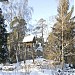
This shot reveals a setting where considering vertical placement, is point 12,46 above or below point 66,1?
below

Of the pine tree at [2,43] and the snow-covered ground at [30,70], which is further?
the pine tree at [2,43]

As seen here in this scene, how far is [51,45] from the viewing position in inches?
711

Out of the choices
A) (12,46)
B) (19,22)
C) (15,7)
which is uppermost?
(15,7)

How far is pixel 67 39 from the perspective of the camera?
1755 cm

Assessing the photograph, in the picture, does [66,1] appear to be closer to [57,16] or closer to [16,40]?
[57,16]

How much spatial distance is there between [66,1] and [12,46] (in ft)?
27.1

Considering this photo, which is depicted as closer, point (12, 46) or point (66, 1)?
point (66, 1)

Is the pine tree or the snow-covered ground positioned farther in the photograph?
the pine tree

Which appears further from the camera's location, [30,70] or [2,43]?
[2,43]

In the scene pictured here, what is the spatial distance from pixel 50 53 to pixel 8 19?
245 inches

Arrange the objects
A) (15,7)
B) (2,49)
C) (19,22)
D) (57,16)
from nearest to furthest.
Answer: (2,49)
(57,16)
(15,7)
(19,22)

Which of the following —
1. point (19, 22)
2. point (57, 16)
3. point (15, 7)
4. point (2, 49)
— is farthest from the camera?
point (19, 22)

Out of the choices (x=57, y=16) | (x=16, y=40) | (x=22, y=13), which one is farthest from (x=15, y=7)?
(x=57, y=16)

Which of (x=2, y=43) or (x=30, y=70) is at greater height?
(x=2, y=43)
